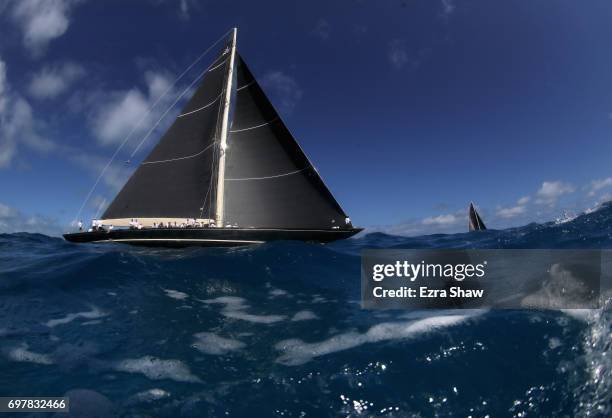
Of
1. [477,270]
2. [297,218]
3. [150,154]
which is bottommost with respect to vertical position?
[477,270]

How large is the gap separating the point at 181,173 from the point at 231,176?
10.7 feet

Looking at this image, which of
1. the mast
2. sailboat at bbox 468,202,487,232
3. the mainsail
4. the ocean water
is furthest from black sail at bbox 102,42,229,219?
sailboat at bbox 468,202,487,232

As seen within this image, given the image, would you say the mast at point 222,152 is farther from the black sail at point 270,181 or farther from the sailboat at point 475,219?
the sailboat at point 475,219

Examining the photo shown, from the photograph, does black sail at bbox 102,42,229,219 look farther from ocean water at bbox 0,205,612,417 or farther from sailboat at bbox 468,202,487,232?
sailboat at bbox 468,202,487,232

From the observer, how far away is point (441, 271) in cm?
834

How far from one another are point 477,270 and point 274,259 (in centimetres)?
680

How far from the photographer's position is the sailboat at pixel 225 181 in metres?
20.4

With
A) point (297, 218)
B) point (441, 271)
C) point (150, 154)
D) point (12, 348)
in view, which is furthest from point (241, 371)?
point (150, 154)

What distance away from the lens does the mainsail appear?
20.6m

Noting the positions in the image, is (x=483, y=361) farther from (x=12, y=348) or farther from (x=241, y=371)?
(x=12, y=348)

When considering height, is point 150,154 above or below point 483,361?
above

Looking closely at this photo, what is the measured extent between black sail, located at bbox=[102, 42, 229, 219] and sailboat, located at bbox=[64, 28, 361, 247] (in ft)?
0.21

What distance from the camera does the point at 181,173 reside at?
21688 mm

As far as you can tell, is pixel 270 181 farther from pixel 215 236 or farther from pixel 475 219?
pixel 475 219
